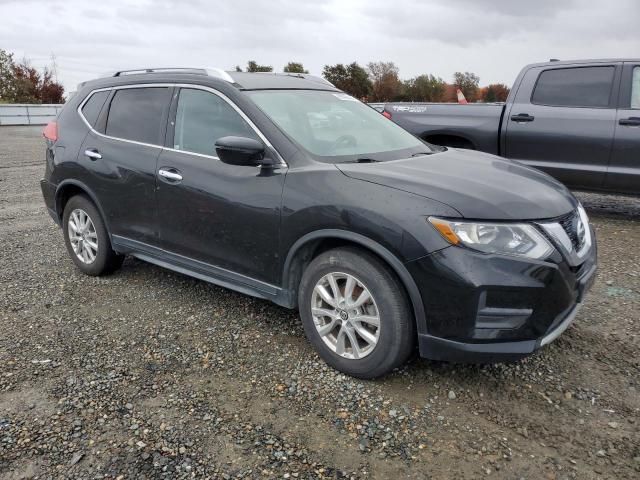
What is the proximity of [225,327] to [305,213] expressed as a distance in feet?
3.90

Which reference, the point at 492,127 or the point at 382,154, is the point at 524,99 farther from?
the point at 382,154

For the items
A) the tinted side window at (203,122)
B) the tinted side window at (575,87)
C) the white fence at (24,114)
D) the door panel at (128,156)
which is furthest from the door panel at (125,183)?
the white fence at (24,114)

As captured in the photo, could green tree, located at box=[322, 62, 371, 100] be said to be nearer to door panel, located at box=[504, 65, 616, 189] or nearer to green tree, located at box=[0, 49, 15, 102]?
green tree, located at box=[0, 49, 15, 102]

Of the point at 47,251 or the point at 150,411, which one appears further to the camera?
the point at 47,251

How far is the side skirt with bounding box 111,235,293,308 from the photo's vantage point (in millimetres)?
3438

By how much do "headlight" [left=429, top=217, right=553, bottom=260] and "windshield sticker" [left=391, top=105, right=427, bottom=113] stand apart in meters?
5.01

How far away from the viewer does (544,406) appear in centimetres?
284

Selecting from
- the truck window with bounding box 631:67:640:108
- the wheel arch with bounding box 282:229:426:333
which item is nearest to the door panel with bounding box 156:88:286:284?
the wheel arch with bounding box 282:229:426:333

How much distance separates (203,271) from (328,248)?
109cm

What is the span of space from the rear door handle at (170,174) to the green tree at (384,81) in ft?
166

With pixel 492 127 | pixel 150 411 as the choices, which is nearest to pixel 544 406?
pixel 150 411

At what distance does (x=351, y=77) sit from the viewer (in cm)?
5275

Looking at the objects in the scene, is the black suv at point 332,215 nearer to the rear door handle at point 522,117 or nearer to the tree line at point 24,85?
the rear door handle at point 522,117

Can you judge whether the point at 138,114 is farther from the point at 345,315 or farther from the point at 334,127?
the point at 345,315
